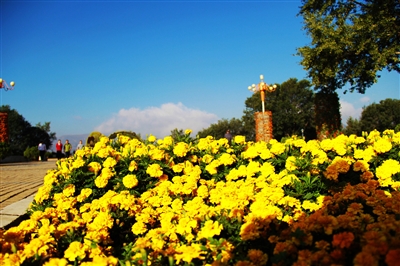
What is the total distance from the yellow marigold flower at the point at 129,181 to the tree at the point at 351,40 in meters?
12.9

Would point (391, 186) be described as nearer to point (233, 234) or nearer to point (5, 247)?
point (233, 234)

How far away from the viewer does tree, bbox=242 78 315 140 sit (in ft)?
147

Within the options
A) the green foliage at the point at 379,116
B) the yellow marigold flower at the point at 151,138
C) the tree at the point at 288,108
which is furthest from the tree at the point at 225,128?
the yellow marigold flower at the point at 151,138

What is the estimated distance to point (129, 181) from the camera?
308cm

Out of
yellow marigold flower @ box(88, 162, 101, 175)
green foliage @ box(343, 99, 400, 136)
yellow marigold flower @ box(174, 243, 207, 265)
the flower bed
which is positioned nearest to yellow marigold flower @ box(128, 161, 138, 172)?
the flower bed

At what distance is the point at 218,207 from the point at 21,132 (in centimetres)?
5893

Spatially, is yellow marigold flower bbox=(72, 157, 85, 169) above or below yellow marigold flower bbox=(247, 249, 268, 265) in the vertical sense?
above

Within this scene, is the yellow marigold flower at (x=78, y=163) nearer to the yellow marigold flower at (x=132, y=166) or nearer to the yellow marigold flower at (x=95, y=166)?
the yellow marigold flower at (x=95, y=166)

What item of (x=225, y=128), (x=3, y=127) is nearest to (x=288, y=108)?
(x=225, y=128)

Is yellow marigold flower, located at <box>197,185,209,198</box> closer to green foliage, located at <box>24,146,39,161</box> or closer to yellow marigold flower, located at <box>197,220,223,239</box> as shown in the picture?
yellow marigold flower, located at <box>197,220,223,239</box>

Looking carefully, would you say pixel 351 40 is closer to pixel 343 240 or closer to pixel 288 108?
pixel 343 240

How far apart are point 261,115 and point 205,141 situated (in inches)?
606

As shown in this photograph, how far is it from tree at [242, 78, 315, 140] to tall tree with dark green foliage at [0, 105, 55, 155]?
3458 cm

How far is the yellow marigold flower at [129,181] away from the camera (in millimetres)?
3068
